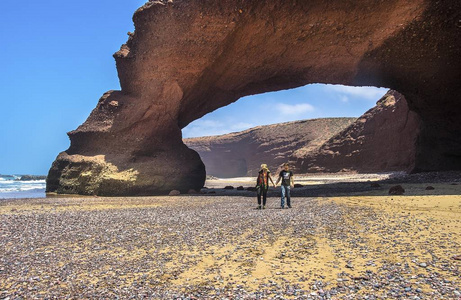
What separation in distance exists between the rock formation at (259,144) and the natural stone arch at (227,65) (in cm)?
3255

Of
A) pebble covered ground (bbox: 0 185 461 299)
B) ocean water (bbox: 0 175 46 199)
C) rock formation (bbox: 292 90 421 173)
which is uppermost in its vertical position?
rock formation (bbox: 292 90 421 173)

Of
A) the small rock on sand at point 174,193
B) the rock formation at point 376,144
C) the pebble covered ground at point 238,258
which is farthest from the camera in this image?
the rock formation at point 376,144

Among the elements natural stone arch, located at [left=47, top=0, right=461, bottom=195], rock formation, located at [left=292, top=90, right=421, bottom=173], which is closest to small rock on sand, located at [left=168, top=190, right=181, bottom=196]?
natural stone arch, located at [left=47, top=0, right=461, bottom=195]

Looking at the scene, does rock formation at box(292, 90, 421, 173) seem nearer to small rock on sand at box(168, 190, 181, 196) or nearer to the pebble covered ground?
small rock on sand at box(168, 190, 181, 196)

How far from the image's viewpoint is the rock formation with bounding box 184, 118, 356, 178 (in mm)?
56625

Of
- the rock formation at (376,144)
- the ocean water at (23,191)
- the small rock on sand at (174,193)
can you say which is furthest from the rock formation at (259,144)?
the small rock on sand at (174,193)

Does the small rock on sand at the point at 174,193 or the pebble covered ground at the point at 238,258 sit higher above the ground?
the small rock on sand at the point at 174,193

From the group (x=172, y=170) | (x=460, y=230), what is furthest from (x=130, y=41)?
(x=460, y=230)

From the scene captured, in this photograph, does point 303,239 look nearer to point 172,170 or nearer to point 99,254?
point 99,254

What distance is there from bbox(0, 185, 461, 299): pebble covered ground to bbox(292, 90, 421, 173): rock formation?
2660cm

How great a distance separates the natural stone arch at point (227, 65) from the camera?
43.6ft

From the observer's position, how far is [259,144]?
63500mm

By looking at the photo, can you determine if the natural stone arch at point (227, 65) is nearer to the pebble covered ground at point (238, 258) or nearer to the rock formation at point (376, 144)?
the pebble covered ground at point (238, 258)

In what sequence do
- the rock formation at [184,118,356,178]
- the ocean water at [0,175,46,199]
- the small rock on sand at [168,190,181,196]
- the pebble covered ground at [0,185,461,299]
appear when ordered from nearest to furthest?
the pebble covered ground at [0,185,461,299], the small rock on sand at [168,190,181,196], the ocean water at [0,175,46,199], the rock formation at [184,118,356,178]
